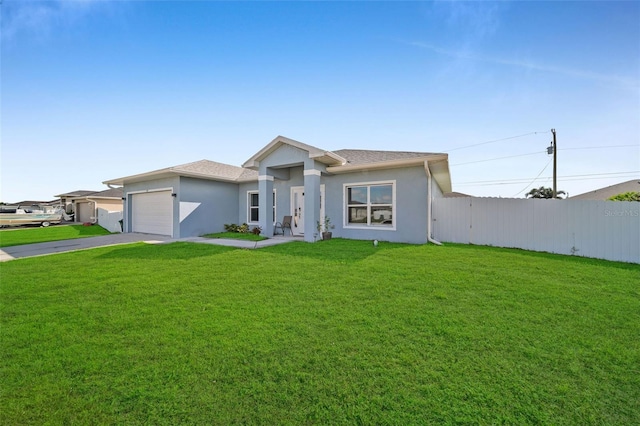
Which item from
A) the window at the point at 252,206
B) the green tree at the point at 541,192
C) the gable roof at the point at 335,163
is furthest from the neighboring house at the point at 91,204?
the green tree at the point at 541,192

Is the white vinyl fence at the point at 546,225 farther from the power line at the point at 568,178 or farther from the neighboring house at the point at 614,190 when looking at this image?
the power line at the point at 568,178

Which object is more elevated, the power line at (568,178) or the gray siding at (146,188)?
the power line at (568,178)

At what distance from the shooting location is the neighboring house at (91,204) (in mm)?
25255

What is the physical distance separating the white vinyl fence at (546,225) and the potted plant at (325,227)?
4395 millimetres

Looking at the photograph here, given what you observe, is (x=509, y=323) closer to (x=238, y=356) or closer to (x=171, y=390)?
(x=238, y=356)

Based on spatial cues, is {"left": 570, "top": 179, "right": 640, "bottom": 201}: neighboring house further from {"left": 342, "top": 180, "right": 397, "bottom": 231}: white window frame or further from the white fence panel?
the white fence panel

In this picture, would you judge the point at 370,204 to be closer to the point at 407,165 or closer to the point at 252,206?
the point at 407,165

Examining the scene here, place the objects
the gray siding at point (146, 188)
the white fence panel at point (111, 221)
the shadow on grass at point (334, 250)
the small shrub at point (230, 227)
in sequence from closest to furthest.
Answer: the shadow on grass at point (334, 250)
the gray siding at point (146, 188)
the small shrub at point (230, 227)
the white fence panel at point (111, 221)

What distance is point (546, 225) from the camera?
28.6 feet

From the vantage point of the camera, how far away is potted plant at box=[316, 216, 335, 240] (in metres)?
10.4

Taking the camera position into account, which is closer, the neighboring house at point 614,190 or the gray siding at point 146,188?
the gray siding at point 146,188

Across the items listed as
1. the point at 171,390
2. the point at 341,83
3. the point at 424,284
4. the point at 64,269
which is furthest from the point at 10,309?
the point at 341,83

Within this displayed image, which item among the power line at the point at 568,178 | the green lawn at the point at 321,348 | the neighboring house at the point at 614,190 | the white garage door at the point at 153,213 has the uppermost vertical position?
the power line at the point at 568,178

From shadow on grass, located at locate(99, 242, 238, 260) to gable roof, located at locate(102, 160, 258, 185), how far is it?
397 cm
